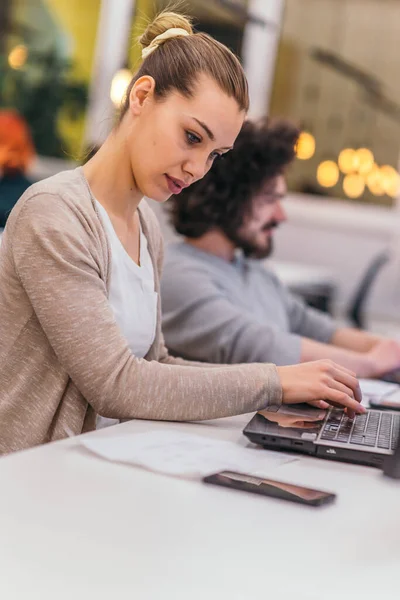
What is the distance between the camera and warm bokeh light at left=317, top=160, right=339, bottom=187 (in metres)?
6.27

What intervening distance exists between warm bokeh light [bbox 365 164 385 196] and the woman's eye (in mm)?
4675

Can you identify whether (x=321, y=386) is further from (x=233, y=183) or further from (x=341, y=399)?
(x=233, y=183)

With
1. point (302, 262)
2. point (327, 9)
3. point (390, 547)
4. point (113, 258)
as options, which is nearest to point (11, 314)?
point (113, 258)

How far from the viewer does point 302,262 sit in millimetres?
6008

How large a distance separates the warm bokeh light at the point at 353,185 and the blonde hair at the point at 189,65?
4.60 meters

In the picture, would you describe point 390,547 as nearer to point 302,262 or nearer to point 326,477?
point 326,477

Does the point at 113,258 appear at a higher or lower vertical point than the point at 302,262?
higher

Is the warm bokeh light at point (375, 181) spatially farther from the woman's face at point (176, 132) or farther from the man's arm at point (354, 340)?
the woman's face at point (176, 132)

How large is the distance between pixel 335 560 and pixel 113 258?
2.58 feet

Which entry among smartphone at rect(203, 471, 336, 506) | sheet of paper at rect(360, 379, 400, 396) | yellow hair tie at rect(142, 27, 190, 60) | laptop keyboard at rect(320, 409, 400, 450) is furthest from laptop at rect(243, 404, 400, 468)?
yellow hair tie at rect(142, 27, 190, 60)

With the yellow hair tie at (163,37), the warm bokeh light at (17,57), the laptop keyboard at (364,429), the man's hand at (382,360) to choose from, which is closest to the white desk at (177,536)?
the laptop keyboard at (364,429)

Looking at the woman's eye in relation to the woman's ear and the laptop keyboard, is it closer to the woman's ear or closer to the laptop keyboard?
the woman's ear

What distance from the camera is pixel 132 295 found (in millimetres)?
1681

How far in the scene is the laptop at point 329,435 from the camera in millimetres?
1378
